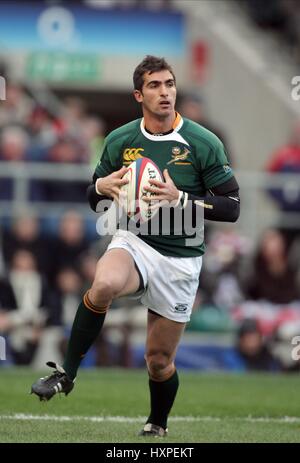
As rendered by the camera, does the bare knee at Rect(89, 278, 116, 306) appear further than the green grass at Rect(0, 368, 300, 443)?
No

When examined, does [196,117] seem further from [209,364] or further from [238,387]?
[238,387]

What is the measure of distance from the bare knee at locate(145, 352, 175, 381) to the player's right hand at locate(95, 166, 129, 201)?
1028mm

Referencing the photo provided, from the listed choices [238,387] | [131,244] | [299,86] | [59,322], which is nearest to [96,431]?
[131,244]

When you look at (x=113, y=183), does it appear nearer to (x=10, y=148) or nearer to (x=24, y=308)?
(x=24, y=308)

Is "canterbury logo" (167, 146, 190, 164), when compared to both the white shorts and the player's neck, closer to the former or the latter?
the player's neck

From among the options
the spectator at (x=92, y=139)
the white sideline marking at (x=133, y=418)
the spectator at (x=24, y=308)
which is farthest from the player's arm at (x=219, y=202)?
the spectator at (x=92, y=139)

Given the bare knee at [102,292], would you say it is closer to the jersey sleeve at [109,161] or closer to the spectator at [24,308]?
the jersey sleeve at [109,161]

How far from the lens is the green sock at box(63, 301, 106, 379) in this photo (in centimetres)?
772

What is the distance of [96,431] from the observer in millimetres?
7988

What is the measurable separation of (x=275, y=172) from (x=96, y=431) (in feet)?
28.1

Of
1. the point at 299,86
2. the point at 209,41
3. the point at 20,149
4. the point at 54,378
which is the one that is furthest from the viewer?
the point at 209,41

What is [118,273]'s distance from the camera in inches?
299

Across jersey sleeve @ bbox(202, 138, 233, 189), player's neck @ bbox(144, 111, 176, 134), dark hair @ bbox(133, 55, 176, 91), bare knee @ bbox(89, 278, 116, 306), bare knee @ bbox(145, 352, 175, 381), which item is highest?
dark hair @ bbox(133, 55, 176, 91)

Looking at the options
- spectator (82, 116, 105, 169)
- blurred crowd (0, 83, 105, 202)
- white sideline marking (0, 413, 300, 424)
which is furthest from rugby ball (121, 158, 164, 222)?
spectator (82, 116, 105, 169)
